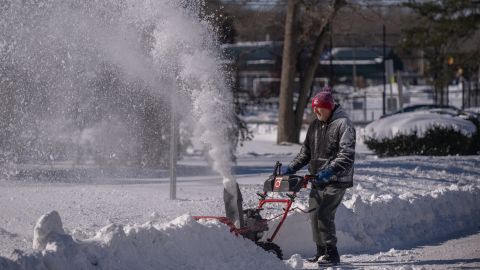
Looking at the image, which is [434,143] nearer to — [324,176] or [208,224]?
[324,176]

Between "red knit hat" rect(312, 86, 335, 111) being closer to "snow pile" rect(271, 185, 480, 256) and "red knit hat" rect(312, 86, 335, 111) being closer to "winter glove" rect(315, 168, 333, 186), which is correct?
"winter glove" rect(315, 168, 333, 186)

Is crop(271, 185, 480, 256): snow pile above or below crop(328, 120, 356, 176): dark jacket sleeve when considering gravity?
below

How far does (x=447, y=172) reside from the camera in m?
17.5

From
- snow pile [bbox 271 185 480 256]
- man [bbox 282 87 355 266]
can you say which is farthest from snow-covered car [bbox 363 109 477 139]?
man [bbox 282 87 355 266]

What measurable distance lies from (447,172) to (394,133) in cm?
725

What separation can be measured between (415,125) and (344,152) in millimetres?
15907

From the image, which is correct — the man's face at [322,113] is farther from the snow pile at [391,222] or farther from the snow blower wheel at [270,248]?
the snow pile at [391,222]

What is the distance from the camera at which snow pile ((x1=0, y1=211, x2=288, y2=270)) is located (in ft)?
22.4

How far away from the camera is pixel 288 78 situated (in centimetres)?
3042

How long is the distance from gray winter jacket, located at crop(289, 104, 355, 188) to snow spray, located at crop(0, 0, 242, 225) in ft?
3.07

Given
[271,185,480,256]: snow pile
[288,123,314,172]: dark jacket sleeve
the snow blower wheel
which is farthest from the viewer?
[271,185,480,256]: snow pile

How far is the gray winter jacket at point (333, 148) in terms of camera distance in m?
9.10

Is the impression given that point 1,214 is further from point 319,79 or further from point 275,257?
point 319,79

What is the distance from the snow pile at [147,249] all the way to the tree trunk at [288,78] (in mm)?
21244
